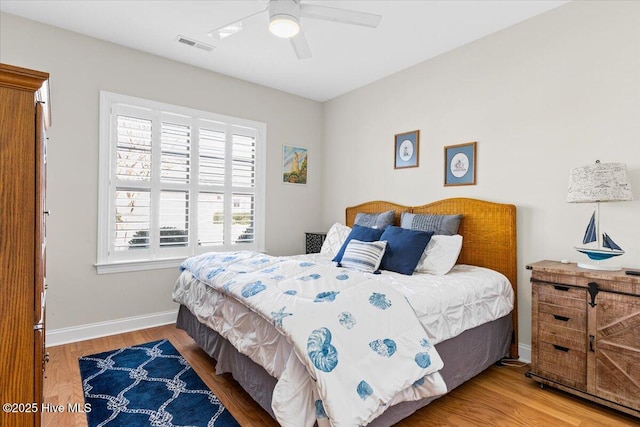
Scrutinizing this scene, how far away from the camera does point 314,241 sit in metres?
4.48

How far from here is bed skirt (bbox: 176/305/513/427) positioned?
1871mm

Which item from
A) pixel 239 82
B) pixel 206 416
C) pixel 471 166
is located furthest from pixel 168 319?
pixel 471 166

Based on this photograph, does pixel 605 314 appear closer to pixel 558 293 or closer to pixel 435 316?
pixel 558 293

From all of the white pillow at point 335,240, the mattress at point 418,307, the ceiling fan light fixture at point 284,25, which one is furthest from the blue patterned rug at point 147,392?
the ceiling fan light fixture at point 284,25

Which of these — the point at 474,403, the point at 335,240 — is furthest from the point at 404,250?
the point at 474,403

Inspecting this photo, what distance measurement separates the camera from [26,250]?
102cm

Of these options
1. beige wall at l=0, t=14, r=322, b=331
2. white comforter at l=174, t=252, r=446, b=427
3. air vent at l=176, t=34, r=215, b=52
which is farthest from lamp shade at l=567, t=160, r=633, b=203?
beige wall at l=0, t=14, r=322, b=331

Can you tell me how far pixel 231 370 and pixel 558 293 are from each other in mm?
2266

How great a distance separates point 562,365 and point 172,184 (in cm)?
374

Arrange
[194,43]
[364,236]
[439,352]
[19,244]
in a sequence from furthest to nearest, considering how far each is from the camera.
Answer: [194,43] → [364,236] → [439,352] → [19,244]

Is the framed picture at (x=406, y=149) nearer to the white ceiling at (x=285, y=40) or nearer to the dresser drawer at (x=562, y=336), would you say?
the white ceiling at (x=285, y=40)

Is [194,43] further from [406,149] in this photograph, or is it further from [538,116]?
[538,116]

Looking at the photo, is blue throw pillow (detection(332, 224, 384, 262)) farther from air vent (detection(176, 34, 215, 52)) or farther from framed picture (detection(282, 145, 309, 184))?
air vent (detection(176, 34, 215, 52))

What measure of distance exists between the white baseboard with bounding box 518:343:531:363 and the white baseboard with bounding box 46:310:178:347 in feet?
11.1
